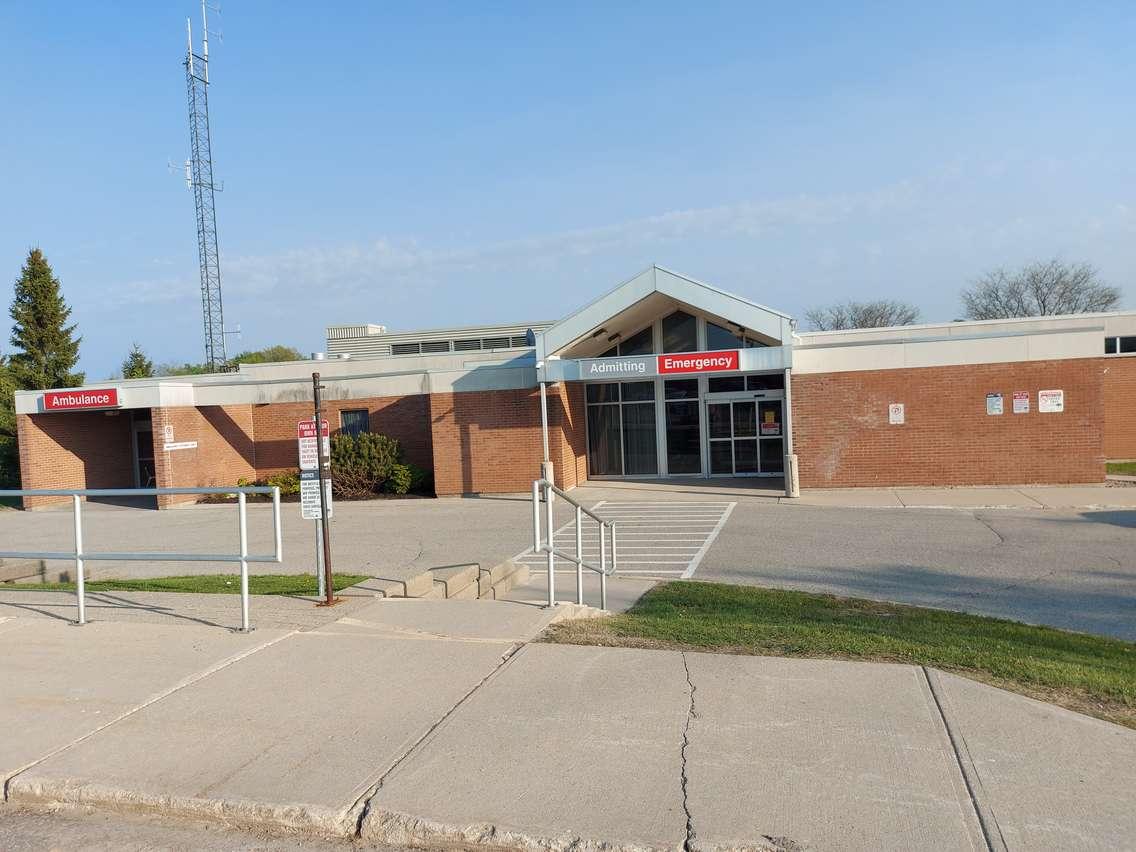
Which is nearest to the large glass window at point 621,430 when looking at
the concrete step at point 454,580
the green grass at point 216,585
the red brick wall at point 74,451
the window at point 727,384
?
the window at point 727,384

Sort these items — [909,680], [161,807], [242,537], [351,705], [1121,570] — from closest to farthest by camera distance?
[161,807]
[351,705]
[909,680]
[242,537]
[1121,570]

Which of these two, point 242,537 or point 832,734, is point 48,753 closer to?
point 242,537

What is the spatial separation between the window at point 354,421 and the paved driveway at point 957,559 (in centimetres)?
1201

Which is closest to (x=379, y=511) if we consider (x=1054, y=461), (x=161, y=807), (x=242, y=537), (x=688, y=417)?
(x=688, y=417)

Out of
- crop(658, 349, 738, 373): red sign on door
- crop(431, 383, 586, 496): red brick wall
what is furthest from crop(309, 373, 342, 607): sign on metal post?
crop(431, 383, 586, 496): red brick wall

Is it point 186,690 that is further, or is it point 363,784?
point 186,690

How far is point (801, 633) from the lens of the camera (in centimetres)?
739

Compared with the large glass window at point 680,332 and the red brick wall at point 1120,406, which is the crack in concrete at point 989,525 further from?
the red brick wall at point 1120,406

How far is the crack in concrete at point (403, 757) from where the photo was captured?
402cm

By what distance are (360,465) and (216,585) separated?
13778 mm

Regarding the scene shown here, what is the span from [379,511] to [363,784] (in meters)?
16.9

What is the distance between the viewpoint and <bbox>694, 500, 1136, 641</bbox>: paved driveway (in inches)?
396

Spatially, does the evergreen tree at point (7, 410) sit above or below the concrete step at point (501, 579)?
above

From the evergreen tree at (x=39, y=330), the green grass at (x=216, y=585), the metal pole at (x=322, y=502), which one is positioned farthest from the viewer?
the evergreen tree at (x=39, y=330)
